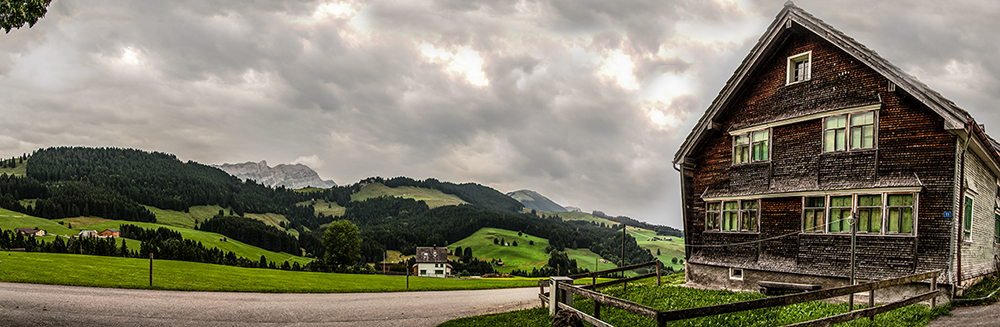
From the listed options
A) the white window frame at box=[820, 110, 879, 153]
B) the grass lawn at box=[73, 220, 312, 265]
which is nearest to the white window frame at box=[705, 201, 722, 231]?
the white window frame at box=[820, 110, 879, 153]

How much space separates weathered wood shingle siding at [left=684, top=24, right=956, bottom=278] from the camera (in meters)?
16.2

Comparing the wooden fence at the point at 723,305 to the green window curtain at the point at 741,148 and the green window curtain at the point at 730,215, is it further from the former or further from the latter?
the green window curtain at the point at 741,148

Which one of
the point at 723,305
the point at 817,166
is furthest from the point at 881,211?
the point at 723,305

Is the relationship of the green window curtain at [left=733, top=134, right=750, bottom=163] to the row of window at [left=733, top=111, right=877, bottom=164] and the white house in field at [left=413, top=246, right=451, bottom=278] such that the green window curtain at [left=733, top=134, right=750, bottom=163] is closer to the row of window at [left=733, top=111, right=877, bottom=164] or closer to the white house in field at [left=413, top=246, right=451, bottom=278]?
the row of window at [left=733, top=111, right=877, bottom=164]

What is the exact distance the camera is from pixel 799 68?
20656 mm

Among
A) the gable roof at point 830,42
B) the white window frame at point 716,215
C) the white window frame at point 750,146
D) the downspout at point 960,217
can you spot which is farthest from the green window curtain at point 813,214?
the gable roof at point 830,42

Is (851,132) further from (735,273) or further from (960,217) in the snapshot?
(735,273)

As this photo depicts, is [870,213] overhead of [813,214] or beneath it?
overhead

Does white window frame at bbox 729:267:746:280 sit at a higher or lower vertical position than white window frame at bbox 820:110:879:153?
lower

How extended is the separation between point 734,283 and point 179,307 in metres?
22.6

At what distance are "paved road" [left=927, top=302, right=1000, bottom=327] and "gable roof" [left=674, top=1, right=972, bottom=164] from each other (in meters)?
5.54

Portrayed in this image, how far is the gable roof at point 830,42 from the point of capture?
15672 millimetres

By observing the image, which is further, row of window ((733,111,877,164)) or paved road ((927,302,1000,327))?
row of window ((733,111,877,164))

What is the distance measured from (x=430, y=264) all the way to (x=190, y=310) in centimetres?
12146
